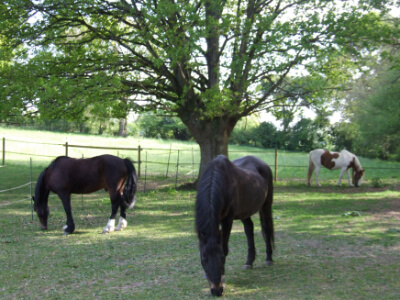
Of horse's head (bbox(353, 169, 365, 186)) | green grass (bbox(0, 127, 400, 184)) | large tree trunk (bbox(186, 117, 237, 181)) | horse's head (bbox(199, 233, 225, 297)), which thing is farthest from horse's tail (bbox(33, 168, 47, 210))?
horse's head (bbox(353, 169, 365, 186))

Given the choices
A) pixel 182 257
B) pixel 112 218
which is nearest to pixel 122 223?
pixel 112 218

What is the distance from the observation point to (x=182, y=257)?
255 inches

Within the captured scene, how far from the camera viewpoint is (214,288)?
4.35m

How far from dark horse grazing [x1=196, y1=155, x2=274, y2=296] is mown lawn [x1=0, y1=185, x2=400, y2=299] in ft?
1.49

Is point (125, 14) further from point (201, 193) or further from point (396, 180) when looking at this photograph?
point (396, 180)

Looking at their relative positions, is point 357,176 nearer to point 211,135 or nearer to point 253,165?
point 211,135

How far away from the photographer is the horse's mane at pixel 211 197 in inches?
172

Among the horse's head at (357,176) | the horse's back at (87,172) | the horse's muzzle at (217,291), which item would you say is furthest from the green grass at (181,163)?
the horse's muzzle at (217,291)

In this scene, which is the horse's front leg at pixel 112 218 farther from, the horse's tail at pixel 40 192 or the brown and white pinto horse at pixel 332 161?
the brown and white pinto horse at pixel 332 161

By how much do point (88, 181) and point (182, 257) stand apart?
3533mm

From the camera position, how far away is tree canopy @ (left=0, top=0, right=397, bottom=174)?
1219 centimetres

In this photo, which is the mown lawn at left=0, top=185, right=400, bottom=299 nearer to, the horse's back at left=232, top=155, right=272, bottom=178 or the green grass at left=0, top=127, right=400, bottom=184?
the horse's back at left=232, top=155, right=272, bottom=178

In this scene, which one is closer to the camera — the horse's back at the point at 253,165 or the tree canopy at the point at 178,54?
the horse's back at the point at 253,165

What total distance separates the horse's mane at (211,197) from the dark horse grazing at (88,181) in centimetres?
443
